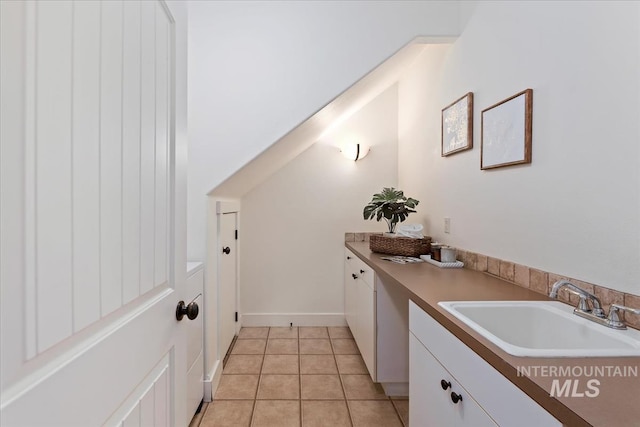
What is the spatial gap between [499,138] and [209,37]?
172 centimetres

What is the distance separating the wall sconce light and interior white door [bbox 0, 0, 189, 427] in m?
2.41

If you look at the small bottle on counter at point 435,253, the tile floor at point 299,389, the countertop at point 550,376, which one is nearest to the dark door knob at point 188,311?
the countertop at point 550,376

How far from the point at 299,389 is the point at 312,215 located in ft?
5.19

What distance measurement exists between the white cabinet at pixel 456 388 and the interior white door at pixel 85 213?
32.0 inches

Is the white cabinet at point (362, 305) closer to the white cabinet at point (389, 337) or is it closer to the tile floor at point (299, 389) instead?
the white cabinet at point (389, 337)

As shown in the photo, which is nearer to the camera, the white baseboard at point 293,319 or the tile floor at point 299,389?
the tile floor at point 299,389

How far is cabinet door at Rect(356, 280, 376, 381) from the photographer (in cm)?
206

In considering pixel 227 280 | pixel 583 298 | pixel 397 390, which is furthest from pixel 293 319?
pixel 583 298

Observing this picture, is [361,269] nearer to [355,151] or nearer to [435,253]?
[435,253]

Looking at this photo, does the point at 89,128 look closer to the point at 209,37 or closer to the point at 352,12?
the point at 209,37

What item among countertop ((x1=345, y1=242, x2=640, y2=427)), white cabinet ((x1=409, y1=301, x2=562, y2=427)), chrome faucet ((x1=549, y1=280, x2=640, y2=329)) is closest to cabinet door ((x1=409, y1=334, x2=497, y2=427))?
white cabinet ((x1=409, y1=301, x2=562, y2=427))

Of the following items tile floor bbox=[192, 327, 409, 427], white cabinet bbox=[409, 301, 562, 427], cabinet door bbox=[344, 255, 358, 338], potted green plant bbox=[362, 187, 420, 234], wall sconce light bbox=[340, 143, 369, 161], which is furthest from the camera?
wall sconce light bbox=[340, 143, 369, 161]

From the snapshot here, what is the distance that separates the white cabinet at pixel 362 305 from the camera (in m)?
2.08

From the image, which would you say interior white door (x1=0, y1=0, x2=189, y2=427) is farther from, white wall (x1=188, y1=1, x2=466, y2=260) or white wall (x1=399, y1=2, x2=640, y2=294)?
white wall (x1=399, y1=2, x2=640, y2=294)
